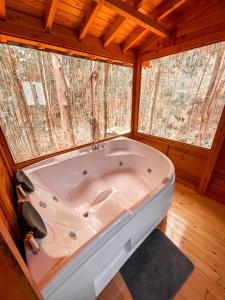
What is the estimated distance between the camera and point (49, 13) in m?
1.23

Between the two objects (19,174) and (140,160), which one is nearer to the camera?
(19,174)

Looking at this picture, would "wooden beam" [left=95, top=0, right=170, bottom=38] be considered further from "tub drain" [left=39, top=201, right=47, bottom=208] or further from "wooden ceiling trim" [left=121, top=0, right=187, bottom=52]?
"tub drain" [left=39, top=201, right=47, bottom=208]

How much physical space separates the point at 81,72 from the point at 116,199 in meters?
1.87

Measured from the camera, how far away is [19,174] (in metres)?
1.33

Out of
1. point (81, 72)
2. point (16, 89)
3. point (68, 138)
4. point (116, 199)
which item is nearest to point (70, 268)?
point (116, 199)

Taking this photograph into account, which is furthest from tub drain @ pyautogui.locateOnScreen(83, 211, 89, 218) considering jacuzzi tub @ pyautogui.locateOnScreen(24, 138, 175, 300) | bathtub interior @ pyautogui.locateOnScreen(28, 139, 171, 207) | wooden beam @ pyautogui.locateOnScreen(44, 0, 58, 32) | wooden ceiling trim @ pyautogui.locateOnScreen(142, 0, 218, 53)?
wooden ceiling trim @ pyautogui.locateOnScreen(142, 0, 218, 53)

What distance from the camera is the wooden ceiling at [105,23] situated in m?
1.25

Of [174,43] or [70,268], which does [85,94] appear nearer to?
[174,43]

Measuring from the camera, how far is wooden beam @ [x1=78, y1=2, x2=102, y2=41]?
1278mm

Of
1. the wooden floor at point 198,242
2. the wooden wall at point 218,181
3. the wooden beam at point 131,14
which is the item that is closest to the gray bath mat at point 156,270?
the wooden floor at point 198,242

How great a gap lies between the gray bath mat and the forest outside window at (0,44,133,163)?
5.46 feet

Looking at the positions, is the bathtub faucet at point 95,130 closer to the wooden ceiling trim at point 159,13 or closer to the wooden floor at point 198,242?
the wooden ceiling trim at point 159,13

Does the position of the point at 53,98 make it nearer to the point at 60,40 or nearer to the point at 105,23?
the point at 60,40

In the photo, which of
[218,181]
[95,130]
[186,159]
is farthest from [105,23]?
[218,181]
